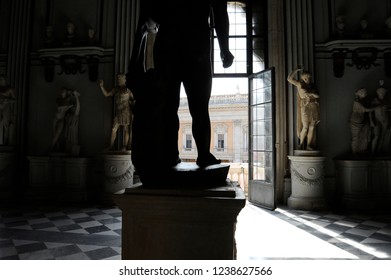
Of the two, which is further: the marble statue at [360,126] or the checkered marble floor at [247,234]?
the marble statue at [360,126]

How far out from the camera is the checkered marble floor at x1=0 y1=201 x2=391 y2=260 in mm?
2799

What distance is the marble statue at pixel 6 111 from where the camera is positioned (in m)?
5.65

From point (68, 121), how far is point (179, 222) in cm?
525

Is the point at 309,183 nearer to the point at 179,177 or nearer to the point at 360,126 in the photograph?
the point at 360,126

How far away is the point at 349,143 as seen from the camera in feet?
18.4

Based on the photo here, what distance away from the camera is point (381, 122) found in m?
5.19

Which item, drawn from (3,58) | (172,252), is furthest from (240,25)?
(172,252)

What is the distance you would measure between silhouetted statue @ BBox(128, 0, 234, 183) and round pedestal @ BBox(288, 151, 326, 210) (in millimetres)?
4098

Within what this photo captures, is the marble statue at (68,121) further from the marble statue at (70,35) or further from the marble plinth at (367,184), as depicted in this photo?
the marble plinth at (367,184)

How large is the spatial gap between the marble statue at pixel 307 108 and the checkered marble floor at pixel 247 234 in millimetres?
1358

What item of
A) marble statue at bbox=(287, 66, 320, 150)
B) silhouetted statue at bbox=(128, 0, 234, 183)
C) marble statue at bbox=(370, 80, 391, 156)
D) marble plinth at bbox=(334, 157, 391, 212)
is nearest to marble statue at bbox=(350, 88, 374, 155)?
marble statue at bbox=(370, 80, 391, 156)

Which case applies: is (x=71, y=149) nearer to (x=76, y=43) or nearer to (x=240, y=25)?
(x=76, y=43)

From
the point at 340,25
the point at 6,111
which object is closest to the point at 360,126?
the point at 340,25

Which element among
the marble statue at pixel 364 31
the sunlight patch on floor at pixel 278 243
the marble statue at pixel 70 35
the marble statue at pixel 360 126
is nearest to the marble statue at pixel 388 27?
the marble statue at pixel 364 31
